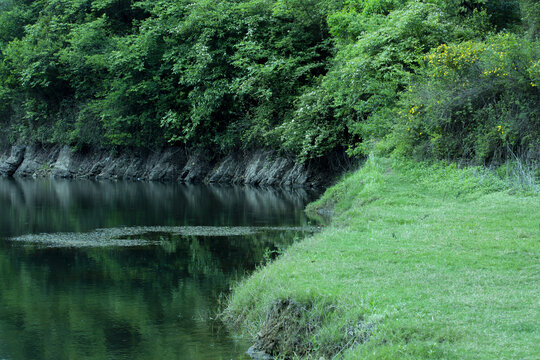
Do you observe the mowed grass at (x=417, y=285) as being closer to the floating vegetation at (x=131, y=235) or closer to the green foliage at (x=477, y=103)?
the green foliage at (x=477, y=103)

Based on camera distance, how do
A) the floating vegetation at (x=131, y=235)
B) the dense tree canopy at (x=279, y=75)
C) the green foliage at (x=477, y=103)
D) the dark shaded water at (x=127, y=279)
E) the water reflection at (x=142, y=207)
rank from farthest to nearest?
1. the water reflection at (x=142, y=207)
2. the dense tree canopy at (x=279, y=75)
3. the green foliage at (x=477, y=103)
4. the floating vegetation at (x=131, y=235)
5. the dark shaded water at (x=127, y=279)

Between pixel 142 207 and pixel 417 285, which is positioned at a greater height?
pixel 417 285

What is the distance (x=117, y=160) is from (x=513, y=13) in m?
30.0

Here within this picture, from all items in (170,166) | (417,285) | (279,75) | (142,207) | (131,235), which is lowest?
(170,166)

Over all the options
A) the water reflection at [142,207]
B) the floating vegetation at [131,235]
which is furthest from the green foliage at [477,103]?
the floating vegetation at [131,235]

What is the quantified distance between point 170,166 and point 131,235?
26761mm

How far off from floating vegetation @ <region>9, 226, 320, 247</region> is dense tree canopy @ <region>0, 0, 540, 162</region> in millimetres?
6737

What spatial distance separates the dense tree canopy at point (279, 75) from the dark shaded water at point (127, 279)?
6.29m

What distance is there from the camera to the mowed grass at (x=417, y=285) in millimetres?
7203

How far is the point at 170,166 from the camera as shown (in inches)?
1816

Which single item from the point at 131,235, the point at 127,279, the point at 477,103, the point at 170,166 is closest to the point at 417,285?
the point at 127,279

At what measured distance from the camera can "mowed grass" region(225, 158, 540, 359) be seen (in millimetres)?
7203

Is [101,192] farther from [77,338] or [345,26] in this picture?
[77,338]

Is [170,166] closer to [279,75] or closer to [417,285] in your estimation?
[279,75]
